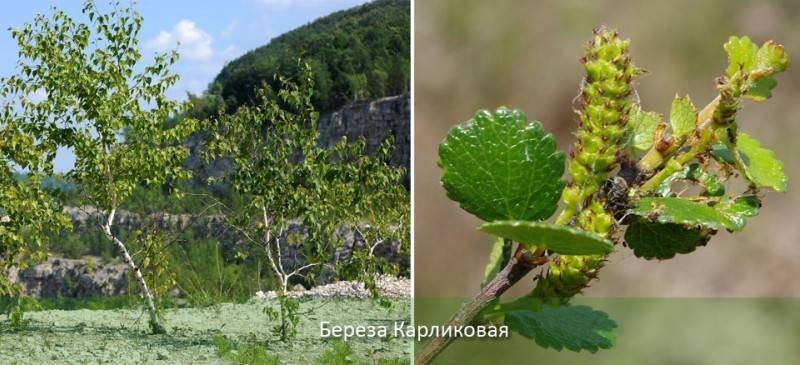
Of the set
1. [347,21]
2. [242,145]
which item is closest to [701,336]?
[242,145]

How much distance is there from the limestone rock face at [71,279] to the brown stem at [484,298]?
14.0 feet

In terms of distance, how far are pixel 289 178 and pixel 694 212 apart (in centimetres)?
310

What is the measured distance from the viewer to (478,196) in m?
0.24

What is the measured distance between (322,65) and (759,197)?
520 cm

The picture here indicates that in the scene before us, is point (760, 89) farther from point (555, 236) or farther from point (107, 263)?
point (107, 263)

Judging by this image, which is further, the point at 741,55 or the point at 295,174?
the point at 295,174

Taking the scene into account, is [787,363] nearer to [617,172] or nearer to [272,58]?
[617,172]

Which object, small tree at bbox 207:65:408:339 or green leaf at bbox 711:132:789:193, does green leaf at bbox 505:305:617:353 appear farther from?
small tree at bbox 207:65:408:339

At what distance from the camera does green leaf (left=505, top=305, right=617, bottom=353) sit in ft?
0.89

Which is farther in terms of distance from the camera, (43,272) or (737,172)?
(43,272)

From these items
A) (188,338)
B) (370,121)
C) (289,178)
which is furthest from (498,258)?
(370,121)

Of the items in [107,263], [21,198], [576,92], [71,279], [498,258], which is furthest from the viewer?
[71,279]

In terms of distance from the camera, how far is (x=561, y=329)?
11.1 inches

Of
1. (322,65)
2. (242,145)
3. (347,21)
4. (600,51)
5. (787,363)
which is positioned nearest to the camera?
(600,51)
